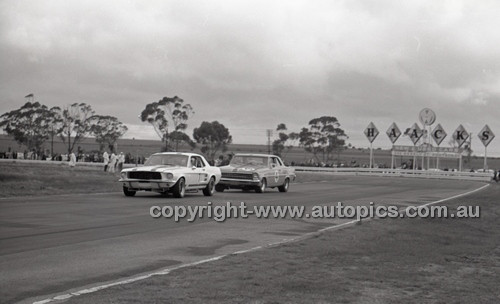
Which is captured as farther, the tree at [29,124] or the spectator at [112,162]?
the tree at [29,124]

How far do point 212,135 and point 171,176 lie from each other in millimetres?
66083

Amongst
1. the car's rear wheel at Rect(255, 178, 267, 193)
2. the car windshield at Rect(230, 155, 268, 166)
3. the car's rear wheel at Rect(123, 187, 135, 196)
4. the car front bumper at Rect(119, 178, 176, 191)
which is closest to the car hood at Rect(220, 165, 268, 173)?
the car windshield at Rect(230, 155, 268, 166)

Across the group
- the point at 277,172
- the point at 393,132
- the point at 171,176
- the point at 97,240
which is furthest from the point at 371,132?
the point at 97,240

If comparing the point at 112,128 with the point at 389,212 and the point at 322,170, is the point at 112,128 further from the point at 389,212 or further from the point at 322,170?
the point at 389,212

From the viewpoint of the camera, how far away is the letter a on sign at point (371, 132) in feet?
169

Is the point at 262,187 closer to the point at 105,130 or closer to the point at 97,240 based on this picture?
the point at 97,240

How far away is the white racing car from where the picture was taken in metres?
20.5

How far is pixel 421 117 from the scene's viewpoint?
4559 centimetres

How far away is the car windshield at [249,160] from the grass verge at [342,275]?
47.4ft

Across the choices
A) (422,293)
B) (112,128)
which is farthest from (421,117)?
(112,128)

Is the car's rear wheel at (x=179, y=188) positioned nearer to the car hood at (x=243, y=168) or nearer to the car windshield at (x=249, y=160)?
Answer: the car hood at (x=243, y=168)

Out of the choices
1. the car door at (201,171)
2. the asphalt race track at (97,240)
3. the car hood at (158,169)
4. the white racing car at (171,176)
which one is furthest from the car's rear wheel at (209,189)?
the asphalt race track at (97,240)

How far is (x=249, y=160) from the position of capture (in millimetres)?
26766

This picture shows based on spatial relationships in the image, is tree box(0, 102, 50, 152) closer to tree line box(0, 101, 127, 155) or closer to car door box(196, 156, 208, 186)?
tree line box(0, 101, 127, 155)
